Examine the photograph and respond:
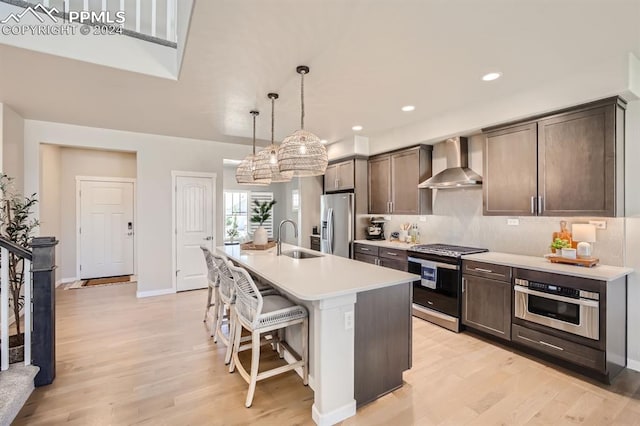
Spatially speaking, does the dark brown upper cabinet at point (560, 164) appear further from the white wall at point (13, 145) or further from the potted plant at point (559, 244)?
the white wall at point (13, 145)

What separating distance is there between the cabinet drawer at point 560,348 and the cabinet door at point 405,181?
79.6 inches

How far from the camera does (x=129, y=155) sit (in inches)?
246

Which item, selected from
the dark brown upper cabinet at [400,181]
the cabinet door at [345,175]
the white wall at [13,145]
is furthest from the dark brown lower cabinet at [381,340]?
the white wall at [13,145]

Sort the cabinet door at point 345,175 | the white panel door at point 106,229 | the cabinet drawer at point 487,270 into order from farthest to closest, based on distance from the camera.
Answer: the white panel door at point 106,229
the cabinet door at point 345,175
the cabinet drawer at point 487,270

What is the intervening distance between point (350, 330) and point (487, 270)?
1.97 metres

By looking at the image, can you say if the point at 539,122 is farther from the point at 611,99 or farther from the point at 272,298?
the point at 272,298

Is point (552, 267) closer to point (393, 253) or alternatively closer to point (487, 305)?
point (487, 305)

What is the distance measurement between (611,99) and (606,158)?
1.69 feet

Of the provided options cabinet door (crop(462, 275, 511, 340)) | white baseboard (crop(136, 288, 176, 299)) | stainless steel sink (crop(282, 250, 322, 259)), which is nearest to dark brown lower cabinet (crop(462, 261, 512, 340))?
cabinet door (crop(462, 275, 511, 340))

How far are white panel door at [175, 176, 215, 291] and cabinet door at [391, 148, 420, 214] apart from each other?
326cm

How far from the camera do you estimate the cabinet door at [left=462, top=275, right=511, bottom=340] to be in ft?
10.00

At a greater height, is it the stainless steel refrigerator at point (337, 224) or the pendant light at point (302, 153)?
the pendant light at point (302, 153)

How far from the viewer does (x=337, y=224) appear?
5.38 metres

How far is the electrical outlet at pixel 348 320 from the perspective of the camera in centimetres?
204
